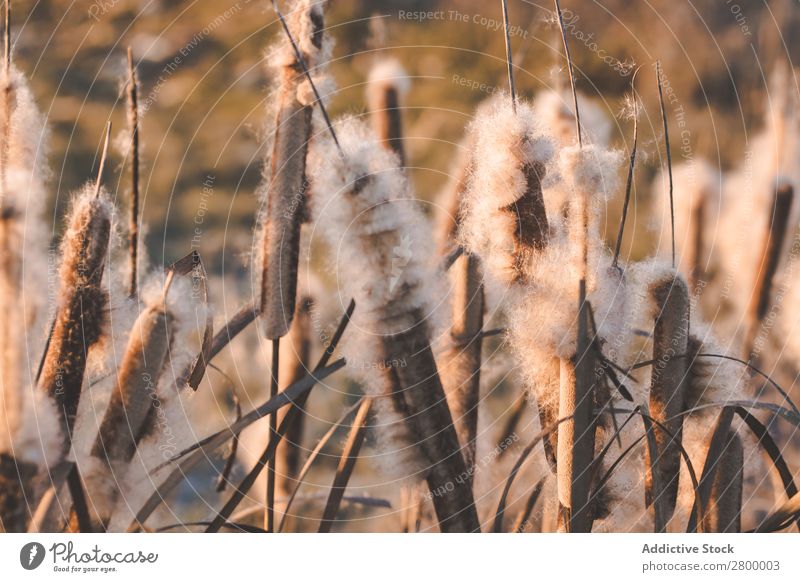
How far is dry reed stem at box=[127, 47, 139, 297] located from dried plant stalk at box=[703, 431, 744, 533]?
46cm

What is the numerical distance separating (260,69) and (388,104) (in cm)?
14

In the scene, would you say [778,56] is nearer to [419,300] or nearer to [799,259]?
[799,259]

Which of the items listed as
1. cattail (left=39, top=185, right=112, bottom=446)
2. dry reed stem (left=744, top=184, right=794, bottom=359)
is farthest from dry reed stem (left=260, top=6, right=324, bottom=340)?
dry reed stem (left=744, top=184, right=794, bottom=359)

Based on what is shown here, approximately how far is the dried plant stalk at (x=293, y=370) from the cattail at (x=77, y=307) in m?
0.18

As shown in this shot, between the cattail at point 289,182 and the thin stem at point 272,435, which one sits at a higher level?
the cattail at point 289,182

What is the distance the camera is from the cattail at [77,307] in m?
0.46

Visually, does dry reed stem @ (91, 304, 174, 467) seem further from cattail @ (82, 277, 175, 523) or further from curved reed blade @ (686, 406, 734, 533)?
curved reed blade @ (686, 406, 734, 533)

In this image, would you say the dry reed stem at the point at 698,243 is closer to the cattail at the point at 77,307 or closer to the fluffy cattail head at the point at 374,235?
the fluffy cattail head at the point at 374,235

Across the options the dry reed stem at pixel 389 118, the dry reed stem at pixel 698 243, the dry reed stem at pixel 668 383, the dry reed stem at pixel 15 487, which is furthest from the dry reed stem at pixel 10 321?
the dry reed stem at pixel 698 243

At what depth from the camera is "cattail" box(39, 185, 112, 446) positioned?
1.51 feet

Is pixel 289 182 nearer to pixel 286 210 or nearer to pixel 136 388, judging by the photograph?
pixel 286 210

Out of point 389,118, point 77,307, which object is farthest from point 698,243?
point 77,307

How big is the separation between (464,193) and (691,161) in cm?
28
